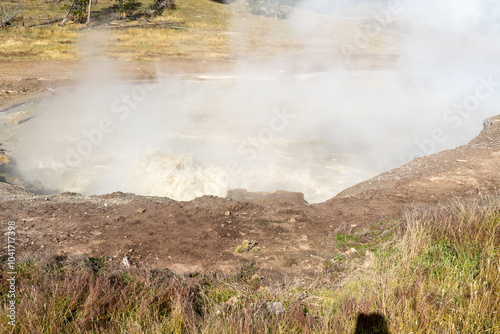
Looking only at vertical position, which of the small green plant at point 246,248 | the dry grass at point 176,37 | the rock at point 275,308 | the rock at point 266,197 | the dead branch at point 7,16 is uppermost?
the rock at point 275,308

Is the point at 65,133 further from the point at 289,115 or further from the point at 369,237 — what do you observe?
the point at 369,237

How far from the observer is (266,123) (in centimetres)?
1088

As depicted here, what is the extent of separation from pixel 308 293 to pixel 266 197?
3675 mm

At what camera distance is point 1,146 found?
884 cm

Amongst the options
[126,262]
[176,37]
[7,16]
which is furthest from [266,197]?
[7,16]

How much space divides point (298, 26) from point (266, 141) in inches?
920

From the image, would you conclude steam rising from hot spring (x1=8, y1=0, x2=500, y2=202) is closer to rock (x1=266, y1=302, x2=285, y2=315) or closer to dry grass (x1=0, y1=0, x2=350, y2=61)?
dry grass (x1=0, y1=0, x2=350, y2=61)

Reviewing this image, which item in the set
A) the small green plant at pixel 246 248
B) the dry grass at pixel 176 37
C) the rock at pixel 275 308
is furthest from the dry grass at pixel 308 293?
the dry grass at pixel 176 37

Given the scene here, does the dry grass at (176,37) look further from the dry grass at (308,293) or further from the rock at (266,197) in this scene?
the dry grass at (308,293)

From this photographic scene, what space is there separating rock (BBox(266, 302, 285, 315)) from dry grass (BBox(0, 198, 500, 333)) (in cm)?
5

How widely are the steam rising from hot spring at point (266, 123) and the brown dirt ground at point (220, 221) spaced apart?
1.81 meters

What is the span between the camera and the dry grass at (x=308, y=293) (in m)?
2.41

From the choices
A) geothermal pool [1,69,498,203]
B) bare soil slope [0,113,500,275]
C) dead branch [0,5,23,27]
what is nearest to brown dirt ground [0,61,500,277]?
bare soil slope [0,113,500,275]

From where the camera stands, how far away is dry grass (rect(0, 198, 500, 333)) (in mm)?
2413
